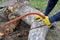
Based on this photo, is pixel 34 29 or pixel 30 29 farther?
pixel 30 29

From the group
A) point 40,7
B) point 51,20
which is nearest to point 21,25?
point 51,20

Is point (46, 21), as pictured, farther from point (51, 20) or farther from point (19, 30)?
point (19, 30)

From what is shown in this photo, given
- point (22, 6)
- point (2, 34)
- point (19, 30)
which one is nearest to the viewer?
point (2, 34)

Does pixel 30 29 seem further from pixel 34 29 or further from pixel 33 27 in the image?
pixel 34 29

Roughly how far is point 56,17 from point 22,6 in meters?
1.17

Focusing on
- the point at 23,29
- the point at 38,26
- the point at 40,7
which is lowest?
the point at 40,7

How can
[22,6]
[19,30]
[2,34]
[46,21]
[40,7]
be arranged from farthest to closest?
[40,7] → [22,6] → [19,30] → [2,34] → [46,21]

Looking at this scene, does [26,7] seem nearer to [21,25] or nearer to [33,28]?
[21,25]

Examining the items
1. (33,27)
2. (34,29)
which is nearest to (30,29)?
(33,27)

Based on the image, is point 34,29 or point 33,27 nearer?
point 34,29

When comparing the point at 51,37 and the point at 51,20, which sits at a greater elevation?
the point at 51,20

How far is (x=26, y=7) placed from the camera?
208 inches

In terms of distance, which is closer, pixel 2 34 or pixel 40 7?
pixel 2 34

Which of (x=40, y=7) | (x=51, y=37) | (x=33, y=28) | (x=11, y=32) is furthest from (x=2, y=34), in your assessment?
(x=40, y=7)
